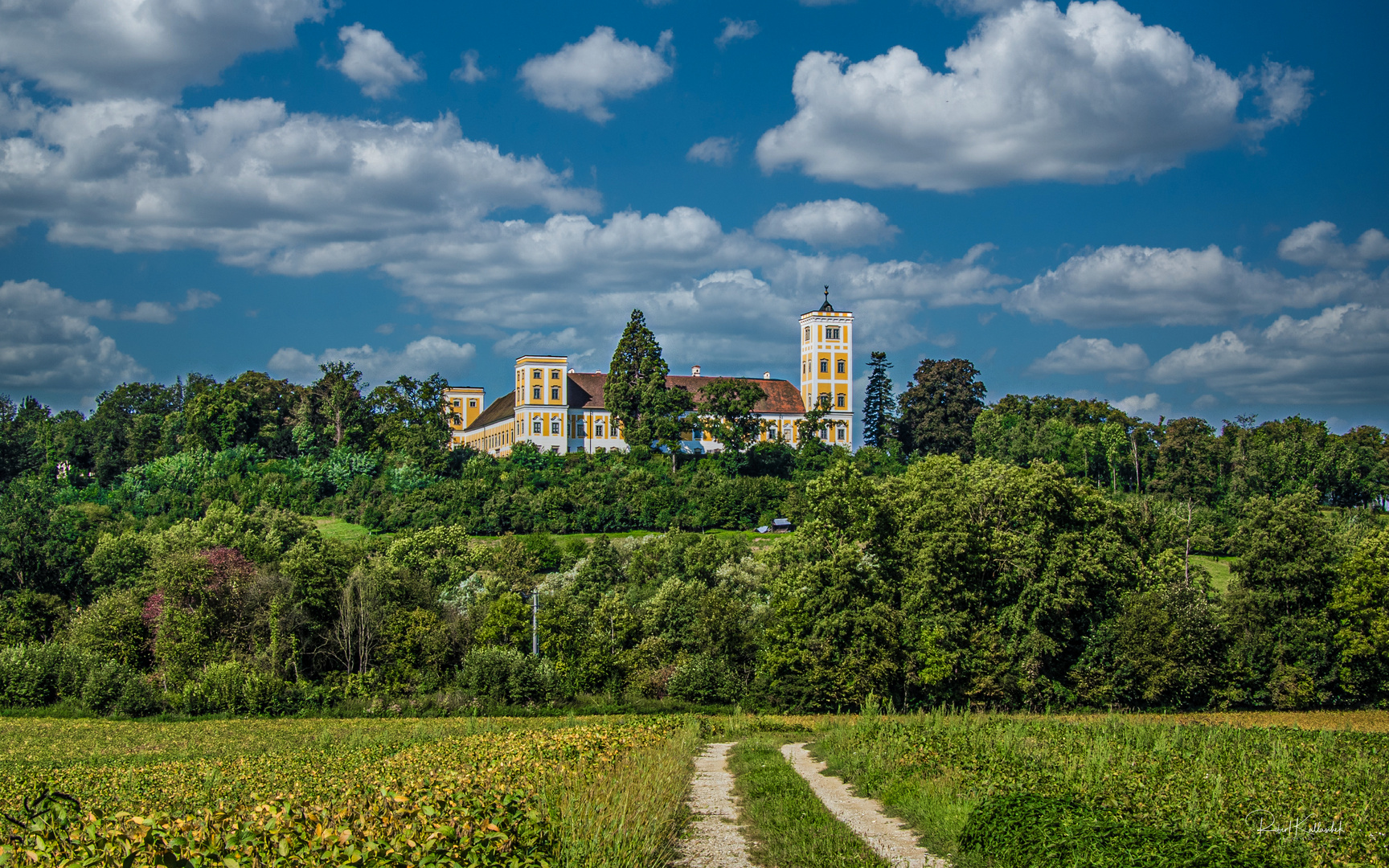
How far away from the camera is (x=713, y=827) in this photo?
1494 centimetres

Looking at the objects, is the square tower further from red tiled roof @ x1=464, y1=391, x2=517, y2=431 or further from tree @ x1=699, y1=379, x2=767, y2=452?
tree @ x1=699, y1=379, x2=767, y2=452

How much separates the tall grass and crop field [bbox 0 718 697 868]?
30 millimetres

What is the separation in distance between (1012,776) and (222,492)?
251 feet

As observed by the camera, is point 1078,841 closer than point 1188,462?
Yes

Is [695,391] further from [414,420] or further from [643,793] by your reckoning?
[643,793]

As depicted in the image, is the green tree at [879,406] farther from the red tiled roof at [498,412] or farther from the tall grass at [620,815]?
the tall grass at [620,815]

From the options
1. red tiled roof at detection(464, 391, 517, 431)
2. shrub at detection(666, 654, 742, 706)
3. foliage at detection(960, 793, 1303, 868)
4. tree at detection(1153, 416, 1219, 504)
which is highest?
red tiled roof at detection(464, 391, 517, 431)

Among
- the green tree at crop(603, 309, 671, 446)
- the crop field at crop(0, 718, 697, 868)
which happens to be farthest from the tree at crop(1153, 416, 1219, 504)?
the crop field at crop(0, 718, 697, 868)

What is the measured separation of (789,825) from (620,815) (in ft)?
14.3

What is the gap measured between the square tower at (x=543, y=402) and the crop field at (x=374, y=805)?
3021 inches

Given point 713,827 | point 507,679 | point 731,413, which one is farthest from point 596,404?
point 713,827

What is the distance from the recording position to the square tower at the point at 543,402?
10219 cm

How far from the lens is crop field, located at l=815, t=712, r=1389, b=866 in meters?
12.2

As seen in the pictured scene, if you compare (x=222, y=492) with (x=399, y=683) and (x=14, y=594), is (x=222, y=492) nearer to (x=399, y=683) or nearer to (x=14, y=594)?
(x=14, y=594)
